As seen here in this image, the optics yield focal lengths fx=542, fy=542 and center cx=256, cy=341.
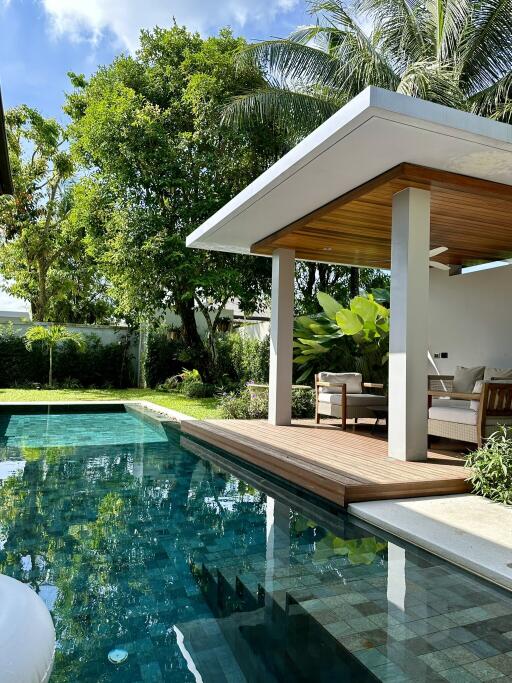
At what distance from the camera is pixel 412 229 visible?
19.6ft

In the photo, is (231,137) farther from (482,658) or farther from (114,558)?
(482,658)

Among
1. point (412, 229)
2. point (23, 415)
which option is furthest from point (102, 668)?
point (23, 415)

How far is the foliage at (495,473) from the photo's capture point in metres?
4.91

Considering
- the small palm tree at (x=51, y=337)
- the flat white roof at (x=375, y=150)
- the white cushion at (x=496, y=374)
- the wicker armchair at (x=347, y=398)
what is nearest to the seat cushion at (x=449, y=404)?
the white cushion at (x=496, y=374)

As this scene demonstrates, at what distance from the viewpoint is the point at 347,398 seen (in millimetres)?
8742

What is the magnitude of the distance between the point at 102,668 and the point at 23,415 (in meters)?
11.5

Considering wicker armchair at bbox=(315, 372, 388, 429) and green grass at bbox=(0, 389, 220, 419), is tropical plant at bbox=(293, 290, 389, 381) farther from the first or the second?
green grass at bbox=(0, 389, 220, 419)

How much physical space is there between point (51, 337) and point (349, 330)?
35.6 feet

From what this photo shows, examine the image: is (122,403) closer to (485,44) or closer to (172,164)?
(172,164)

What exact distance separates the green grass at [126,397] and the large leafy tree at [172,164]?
256 cm

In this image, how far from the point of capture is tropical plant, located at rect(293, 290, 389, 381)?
9.99 meters

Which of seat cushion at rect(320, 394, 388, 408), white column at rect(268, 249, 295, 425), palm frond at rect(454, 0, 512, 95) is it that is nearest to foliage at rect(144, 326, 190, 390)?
white column at rect(268, 249, 295, 425)

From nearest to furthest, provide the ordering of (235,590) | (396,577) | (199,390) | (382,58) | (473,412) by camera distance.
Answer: (235,590)
(396,577)
(473,412)
(382,58)
(199,390)

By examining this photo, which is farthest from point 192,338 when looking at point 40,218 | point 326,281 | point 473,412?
point 473,412
